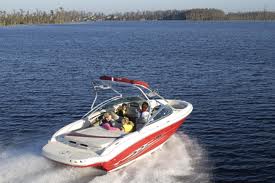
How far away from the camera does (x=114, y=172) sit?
48.0ft

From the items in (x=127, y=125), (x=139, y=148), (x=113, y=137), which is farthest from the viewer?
(x=127, y=125)

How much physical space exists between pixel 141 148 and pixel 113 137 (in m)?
1.28

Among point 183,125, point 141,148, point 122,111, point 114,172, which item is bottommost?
point 114,172

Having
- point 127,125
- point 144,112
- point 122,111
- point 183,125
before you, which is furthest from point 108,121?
point 183,125

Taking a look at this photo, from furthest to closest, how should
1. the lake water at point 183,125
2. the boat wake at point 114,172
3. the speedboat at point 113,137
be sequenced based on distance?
the lake water at point 183,125 → the speedboat at point 113,137 → the boat wake at point 114,172

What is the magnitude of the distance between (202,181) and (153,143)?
8.14 ft

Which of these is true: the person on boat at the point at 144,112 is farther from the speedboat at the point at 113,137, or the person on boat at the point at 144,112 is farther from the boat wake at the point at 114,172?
the boat wake at the point at 114,172

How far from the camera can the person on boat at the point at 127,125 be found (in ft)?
51.9

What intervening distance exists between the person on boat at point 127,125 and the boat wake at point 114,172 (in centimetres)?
126

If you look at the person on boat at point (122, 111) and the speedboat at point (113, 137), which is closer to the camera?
the speedboat at point (113, 137)

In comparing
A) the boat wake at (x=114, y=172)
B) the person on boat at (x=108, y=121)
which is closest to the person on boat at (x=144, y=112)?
the person on boat at (x=108, y=121)

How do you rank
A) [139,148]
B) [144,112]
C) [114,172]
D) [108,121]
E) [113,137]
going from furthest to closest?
[144,112] → [108,121] → [139,148] → [113,137] → [114,172]

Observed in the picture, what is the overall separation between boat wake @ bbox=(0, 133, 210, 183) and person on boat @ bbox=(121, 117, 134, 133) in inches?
49.7

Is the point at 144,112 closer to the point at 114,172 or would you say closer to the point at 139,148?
the point at 139,148
